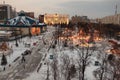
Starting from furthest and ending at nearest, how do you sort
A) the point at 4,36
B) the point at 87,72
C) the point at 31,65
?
the point at 4,36 → the point at 31,65 → the point at 87,72

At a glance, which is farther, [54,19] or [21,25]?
[54,19]

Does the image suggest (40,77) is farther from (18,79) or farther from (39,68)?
(39,68)

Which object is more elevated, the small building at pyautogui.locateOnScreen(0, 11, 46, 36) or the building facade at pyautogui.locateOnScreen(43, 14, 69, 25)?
the small building at pyautogui.locateOnScreen(0, 11, 46, 36)

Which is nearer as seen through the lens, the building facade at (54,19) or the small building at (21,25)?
the small building at (21,25)

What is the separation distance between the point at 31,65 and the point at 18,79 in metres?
7.73

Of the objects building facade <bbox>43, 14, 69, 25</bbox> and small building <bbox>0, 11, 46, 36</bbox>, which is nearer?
small building <bbox>0, 11, 46, 36</bbox>

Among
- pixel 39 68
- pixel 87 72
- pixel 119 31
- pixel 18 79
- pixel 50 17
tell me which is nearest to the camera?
pixel 18 79

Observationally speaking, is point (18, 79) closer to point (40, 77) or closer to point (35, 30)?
point (40, 77)

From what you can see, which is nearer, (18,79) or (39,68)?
(18,79)

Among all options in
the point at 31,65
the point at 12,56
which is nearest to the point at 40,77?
the point at 31,65

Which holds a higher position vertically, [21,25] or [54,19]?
[21,25]

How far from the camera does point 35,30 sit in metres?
101

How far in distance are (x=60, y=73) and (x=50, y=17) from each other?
171 metres

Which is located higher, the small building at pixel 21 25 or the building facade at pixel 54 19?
the small building at pixel 21 25
